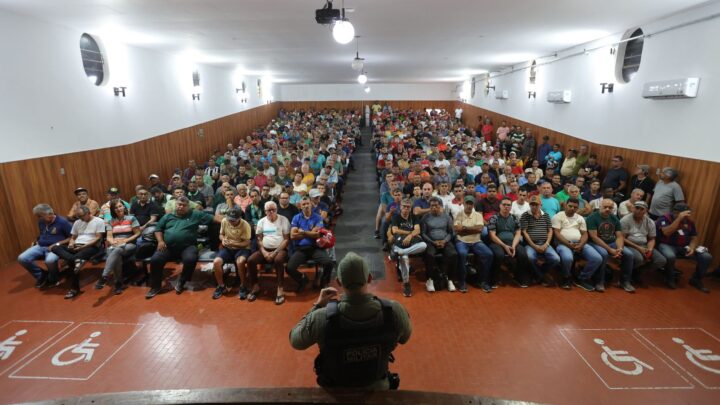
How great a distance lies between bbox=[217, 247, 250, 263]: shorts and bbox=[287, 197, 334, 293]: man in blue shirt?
63 centimetres

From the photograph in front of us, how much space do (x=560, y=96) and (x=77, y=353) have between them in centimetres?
1092

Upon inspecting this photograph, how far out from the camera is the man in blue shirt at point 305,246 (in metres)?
4.95

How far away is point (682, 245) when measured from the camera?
5.09m

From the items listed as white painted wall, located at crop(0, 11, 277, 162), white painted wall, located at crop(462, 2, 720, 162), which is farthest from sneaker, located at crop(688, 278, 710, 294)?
white painted wall, located at crop(0, 11, 277, 162)

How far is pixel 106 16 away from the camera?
5.69m

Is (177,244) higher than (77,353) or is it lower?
higher

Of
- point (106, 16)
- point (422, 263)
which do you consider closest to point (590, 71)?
point (422, 263)

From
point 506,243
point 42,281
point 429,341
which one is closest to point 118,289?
point 42,281

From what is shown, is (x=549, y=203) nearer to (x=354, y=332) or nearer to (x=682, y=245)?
(x=682, y=245)

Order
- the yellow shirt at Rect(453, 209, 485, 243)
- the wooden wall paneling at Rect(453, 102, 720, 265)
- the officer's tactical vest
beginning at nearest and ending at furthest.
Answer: the officer's tactical vest, the yellow shirt at Rect(453, 209, 485, 243), the wooden wall paneling at Rect(453, 102, 720, 265)

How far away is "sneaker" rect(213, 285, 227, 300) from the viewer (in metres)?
4.88

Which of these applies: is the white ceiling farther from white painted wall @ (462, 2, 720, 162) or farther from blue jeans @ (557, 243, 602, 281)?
blue jeans @ (557, 243, 602, 281)

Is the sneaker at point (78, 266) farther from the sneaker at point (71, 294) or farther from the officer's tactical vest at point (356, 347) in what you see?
the officer's tactical vest at point (356, 347)

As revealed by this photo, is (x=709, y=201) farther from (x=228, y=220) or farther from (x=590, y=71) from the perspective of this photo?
(x=228, y=220)
